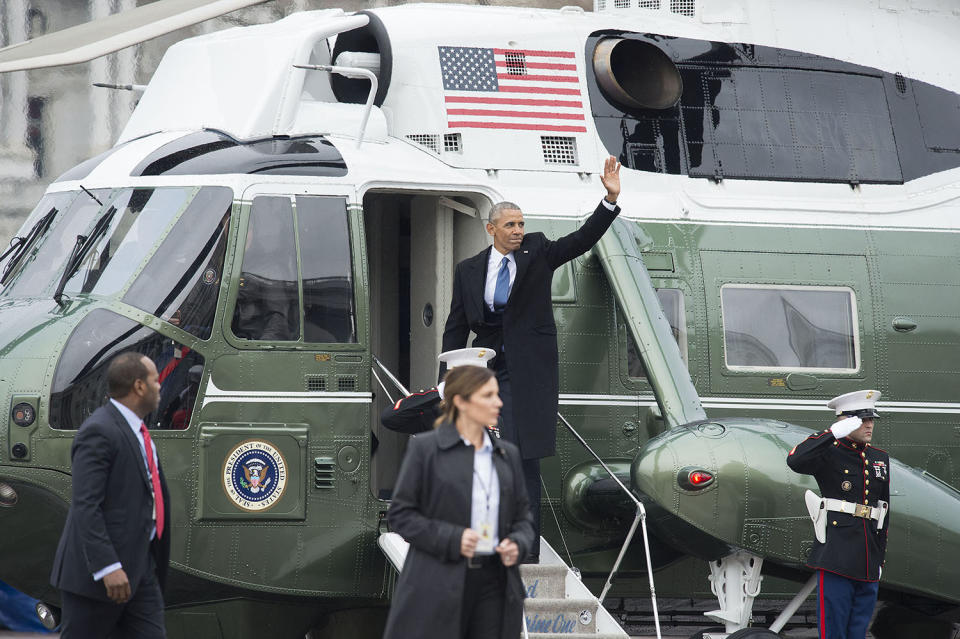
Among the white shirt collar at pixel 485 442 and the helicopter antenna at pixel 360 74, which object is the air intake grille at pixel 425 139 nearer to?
the helicopter antenna at pixel 360 74

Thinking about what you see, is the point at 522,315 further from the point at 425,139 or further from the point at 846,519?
the point at 846,519

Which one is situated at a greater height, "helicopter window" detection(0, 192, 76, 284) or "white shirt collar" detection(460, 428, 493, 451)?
"helicopter window" detection(0, 192, 76, 284)

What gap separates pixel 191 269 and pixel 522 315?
6.03 ft

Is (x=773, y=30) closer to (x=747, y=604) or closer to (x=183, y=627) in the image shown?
(x=747, y=604)

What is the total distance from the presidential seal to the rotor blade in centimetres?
228

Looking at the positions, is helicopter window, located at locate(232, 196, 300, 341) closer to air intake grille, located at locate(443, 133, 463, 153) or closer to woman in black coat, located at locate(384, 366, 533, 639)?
air intake grille, located at locate(443, 133, 463, 153)

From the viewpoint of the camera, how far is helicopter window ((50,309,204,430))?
22.5 ft

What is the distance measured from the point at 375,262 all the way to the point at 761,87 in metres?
2.81

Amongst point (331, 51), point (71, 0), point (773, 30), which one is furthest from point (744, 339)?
point (71, 0)

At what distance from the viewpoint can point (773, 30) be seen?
882cm

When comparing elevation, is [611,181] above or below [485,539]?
above

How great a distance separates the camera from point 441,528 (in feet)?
15.3

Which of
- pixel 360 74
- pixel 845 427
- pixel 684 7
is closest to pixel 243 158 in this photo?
pixel 360 74

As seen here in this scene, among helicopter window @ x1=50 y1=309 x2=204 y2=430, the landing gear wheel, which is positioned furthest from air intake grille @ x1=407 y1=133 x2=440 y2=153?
the landing gear wheel
